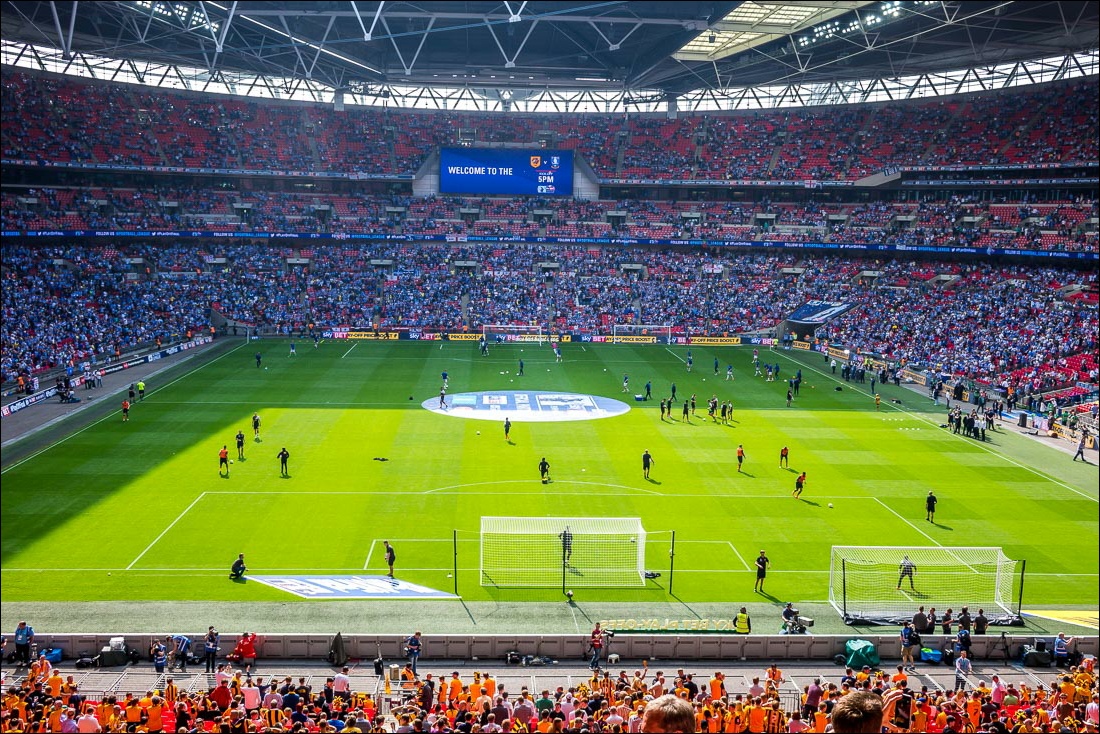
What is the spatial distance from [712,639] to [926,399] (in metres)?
37.2

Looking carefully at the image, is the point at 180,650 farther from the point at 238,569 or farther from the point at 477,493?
the point at 477,493

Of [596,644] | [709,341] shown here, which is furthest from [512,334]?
[596,644]

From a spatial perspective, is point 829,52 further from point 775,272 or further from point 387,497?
point 387,497

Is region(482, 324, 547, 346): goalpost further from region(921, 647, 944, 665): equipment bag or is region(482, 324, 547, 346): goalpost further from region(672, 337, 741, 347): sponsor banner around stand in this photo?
region(921, 647, 944, 665): equipment bag

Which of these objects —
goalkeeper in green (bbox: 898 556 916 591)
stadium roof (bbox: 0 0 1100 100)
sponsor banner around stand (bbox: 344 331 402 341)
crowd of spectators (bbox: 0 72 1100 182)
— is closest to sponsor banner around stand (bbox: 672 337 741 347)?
sponsor banner around stand (bbox: 344 331 402 341)

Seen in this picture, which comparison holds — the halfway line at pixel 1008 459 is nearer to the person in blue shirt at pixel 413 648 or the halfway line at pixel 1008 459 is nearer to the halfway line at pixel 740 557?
the halfway line at pixel 740 557

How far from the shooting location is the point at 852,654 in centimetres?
2062

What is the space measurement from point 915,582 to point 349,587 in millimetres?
16393

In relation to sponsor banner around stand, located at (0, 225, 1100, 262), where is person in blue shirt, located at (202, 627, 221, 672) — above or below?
below

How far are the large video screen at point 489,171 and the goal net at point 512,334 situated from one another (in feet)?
73.5

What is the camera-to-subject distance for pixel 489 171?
3595 inches

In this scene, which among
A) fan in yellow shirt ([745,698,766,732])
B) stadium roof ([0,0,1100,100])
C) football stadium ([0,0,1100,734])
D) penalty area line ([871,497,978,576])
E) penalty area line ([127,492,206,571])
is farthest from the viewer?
stadium roof ([0,0,1100,100])

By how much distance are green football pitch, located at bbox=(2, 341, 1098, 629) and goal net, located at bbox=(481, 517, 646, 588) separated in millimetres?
676

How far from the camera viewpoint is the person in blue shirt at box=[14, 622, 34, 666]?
1956cm
